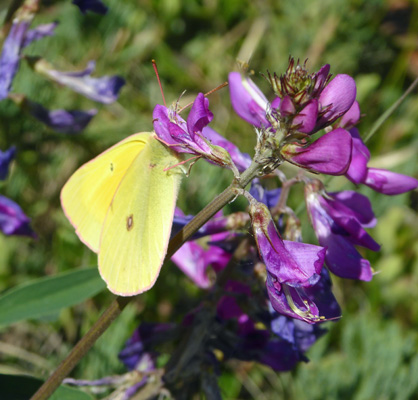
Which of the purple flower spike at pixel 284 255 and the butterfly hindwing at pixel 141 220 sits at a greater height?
the purple flower spike at pixel 284 255

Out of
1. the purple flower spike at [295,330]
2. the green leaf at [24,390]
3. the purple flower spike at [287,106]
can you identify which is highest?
the purple flower spike at [287,106]

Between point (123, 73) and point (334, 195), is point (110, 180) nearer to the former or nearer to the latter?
point (334, 195)

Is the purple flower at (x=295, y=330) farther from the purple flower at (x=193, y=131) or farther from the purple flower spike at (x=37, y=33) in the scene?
the purple flower spike at (x=37, y=33)

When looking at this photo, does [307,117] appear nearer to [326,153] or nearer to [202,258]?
[326,153]

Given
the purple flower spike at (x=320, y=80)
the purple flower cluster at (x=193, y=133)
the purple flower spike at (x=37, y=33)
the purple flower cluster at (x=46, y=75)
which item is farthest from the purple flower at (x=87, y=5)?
the purple flower spike at (x=320, y=80)

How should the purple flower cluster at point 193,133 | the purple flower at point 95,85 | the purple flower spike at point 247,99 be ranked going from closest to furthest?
the purple flower cluster at point 193,133
the purple flower spike at point 247,99
the purple flower at point 95,85

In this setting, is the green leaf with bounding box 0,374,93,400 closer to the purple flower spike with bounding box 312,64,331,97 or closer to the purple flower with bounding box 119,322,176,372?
the purple flower with bounding box 119,322,176,372

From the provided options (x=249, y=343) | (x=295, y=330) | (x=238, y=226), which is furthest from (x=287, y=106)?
(x=249, y=343)

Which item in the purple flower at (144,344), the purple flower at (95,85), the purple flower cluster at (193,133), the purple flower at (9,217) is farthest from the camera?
the purple flower at (95,85)

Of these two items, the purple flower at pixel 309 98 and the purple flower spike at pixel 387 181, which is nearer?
the purple flower at pixel 309 98
